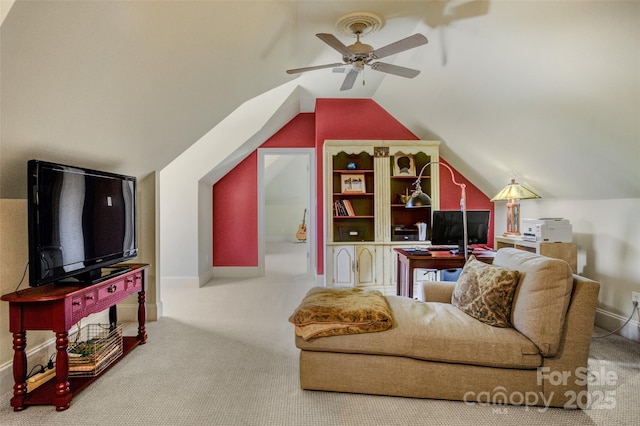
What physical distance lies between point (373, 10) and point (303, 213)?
7920mm

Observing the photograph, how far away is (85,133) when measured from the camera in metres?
2.13

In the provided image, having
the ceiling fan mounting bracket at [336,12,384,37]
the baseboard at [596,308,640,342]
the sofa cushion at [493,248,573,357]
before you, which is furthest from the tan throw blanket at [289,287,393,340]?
the baseboard at [596,308,640,342]

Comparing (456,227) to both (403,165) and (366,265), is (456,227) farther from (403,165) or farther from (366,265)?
(403,165)

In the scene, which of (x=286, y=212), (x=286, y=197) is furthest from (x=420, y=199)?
(x=286, y=212)

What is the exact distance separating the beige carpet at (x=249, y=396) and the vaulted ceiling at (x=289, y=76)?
4.38 ft

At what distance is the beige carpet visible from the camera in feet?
5.86

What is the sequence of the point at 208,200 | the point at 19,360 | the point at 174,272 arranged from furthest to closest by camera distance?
the point at 208,200 → the point at 174,272 → the point at 19,360

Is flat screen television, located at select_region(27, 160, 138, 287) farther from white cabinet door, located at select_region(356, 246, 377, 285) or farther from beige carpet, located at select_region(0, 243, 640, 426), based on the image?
white cabinet door, located at select_region(356, 246, 377, 285)

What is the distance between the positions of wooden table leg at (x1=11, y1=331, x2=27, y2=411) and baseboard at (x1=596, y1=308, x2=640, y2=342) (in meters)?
4.32

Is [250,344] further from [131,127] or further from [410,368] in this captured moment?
[131,127]

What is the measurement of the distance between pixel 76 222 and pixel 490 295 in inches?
104

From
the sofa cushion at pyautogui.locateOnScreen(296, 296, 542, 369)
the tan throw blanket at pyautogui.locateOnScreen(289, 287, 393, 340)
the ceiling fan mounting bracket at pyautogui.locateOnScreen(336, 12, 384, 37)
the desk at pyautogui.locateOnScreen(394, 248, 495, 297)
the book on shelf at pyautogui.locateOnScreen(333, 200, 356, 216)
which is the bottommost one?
the sofa cushion at pyautogui.locateOnScreen(296, 296, 542, 369)

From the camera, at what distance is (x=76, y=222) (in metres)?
2.17

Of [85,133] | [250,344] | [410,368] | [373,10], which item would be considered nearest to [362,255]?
[250,344]
